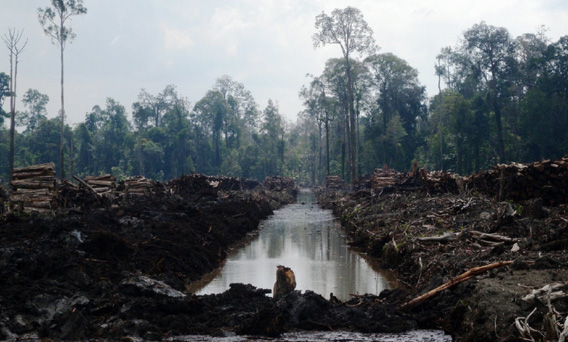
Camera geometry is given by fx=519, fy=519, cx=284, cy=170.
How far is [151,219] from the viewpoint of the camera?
16625mm

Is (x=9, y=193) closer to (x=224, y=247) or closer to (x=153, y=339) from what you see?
(x=224, y=247)

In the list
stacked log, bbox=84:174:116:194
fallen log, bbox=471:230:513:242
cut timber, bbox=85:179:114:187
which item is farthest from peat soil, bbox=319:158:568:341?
cut timber, bbox=85:179:114:187

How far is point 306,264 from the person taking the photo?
1426 centimetres

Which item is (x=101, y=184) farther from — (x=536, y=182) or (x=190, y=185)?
(x=536, y=182)

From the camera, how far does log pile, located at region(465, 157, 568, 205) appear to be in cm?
1509

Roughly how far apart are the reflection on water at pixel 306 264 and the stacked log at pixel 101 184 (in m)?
7.49

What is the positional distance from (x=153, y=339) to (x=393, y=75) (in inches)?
2737

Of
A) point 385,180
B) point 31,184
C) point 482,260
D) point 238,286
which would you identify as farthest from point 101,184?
point 482,260

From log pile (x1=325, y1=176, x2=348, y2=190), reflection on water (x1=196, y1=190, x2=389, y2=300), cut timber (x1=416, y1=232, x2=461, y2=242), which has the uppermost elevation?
log pile (x1=325, y1=176, x2=348, y2=190)

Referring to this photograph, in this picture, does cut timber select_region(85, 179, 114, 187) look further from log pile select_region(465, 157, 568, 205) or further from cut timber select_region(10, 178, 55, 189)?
log pile select_region(465, 157, 568, 205)

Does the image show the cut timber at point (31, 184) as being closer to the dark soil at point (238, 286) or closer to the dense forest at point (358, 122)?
the dark soil at point (238, 286)

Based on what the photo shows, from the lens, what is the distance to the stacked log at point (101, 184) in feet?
77.3

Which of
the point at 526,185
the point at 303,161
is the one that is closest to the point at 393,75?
the point at 303,161

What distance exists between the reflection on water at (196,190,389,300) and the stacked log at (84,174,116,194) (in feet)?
24.6
